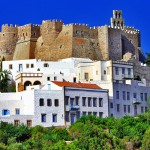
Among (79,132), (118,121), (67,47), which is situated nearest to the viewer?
(79,132)

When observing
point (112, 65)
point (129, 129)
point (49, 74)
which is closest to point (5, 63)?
point (49, 74)

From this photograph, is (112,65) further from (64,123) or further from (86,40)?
(64,123)

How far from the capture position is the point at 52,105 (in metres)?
69.1

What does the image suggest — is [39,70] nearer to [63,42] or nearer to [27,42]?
[63,42]

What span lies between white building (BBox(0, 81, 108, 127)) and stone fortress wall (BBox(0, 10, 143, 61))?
17.2 metres

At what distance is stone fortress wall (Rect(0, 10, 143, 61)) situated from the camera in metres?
89.7

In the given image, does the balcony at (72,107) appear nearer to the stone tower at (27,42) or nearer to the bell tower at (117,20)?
the stone tower at (27,42)

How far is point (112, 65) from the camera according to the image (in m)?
81.9

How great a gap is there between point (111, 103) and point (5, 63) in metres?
18.8

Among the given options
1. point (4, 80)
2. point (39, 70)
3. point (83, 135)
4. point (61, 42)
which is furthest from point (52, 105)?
point (61, 42)

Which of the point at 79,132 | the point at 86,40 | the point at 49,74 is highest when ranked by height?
the point at 86,40

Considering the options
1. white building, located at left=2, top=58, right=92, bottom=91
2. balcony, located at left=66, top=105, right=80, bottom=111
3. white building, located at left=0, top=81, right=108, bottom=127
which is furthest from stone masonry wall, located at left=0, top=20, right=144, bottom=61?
balcony, located at left=66, top=105, right=80, bottom=111

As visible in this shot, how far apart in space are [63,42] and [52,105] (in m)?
22.3

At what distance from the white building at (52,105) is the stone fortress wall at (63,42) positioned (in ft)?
56.3
